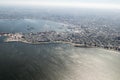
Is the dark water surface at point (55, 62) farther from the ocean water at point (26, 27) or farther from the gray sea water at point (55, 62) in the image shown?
the ocean water at point (26, 27)

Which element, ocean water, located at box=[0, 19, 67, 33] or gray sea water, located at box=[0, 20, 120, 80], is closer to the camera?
gray sea water, located at box=[0, 20, 120, 80]

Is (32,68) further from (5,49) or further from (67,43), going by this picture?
(67,43)

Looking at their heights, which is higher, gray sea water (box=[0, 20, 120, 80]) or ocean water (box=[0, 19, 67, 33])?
ocean water (box=[0, 19, 67, 33])

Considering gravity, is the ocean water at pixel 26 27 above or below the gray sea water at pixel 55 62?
above

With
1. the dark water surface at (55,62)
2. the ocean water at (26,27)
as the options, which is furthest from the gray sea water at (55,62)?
the ocean water at (26,27)

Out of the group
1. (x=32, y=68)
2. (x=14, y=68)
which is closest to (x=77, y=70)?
(x=32, y=68)

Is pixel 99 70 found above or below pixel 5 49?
below

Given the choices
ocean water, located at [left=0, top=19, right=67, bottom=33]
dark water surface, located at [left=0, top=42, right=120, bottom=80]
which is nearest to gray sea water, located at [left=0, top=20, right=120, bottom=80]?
dark water surface, located at [left=0, top=42, right=120, bottom=80]

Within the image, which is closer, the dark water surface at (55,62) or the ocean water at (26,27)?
the dark water surface at (55,62)

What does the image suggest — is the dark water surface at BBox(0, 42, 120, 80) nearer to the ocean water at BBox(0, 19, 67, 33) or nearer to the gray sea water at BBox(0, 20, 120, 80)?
the gray sea water at BBox(0, 20, 120, 80)
